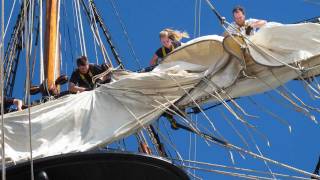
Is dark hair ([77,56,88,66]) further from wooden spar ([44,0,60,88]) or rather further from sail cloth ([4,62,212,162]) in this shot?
wooden spar ([44,0,60,88])

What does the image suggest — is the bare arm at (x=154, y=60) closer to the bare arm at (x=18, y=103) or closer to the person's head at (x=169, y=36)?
the person's head at (x=169, y=36)

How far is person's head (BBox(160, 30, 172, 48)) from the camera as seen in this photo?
37.5ft

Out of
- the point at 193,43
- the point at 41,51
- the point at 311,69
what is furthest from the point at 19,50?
the point at 311,69

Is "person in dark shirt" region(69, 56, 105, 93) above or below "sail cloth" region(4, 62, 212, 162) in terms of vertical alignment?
above

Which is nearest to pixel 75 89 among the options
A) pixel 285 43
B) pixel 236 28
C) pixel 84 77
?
pixel 84 77

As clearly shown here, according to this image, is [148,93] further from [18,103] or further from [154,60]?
[18,103]

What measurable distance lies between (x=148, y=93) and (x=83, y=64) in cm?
82

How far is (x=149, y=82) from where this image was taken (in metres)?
11.4

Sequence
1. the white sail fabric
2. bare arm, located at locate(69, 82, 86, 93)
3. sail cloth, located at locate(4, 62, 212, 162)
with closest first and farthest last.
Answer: sail cloth, located at locate(4, 62, 212, 162) → the white sail fabric → bare arm, located at locate(69, 82, 86, 93)

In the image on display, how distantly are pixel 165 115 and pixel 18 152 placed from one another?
6.38 ft

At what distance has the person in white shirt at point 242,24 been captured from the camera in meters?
11.0


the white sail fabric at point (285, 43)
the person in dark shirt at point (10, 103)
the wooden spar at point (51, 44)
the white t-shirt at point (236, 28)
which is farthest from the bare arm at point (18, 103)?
the white sail fabric at point (285, 43)

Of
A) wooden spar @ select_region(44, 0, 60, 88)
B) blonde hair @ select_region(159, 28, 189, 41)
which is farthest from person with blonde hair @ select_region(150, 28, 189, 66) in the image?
wooden spar @ select_region(44, 0, 60, 88)

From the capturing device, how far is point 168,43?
1171cm
